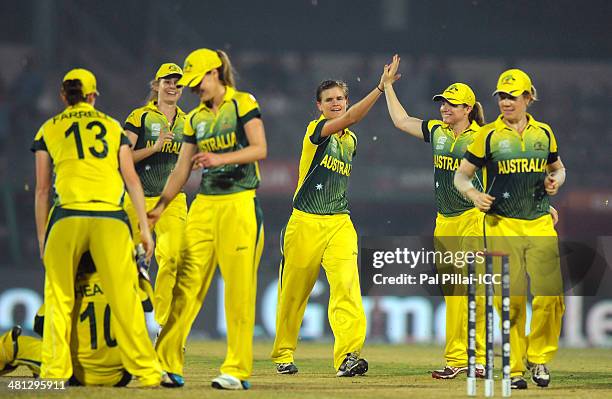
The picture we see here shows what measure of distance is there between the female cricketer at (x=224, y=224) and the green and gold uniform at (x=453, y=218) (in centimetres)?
236

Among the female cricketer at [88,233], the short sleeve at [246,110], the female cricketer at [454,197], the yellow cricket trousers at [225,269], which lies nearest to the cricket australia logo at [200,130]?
the short sleeve at [246,110]

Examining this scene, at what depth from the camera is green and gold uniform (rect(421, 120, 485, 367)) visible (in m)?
8.99

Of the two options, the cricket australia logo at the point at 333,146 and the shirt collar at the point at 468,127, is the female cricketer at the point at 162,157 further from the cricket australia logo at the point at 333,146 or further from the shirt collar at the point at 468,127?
the shirt collar at the point at 468,127

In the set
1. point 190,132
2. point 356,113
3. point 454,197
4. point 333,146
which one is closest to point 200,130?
point 190,132

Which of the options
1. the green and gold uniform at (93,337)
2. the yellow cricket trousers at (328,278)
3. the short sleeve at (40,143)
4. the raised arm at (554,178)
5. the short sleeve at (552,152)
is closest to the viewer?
the short sleeve at (40,143)

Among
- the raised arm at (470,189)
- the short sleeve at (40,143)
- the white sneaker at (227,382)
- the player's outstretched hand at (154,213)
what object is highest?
the short sleeve at (40,143)

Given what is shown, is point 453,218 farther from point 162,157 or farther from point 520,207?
point 162,157

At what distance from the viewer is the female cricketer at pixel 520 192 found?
7973 mm

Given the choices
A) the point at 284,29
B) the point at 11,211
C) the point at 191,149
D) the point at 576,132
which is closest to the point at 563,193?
the point at 576,132

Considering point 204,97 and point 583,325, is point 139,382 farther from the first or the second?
point 583,325

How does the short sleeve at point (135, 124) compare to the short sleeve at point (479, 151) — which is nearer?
the short sleeve at point (479, 151)

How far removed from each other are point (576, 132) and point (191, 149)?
12082mm

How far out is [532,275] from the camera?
26.5 feet

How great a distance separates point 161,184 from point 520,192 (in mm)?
A: 3146
